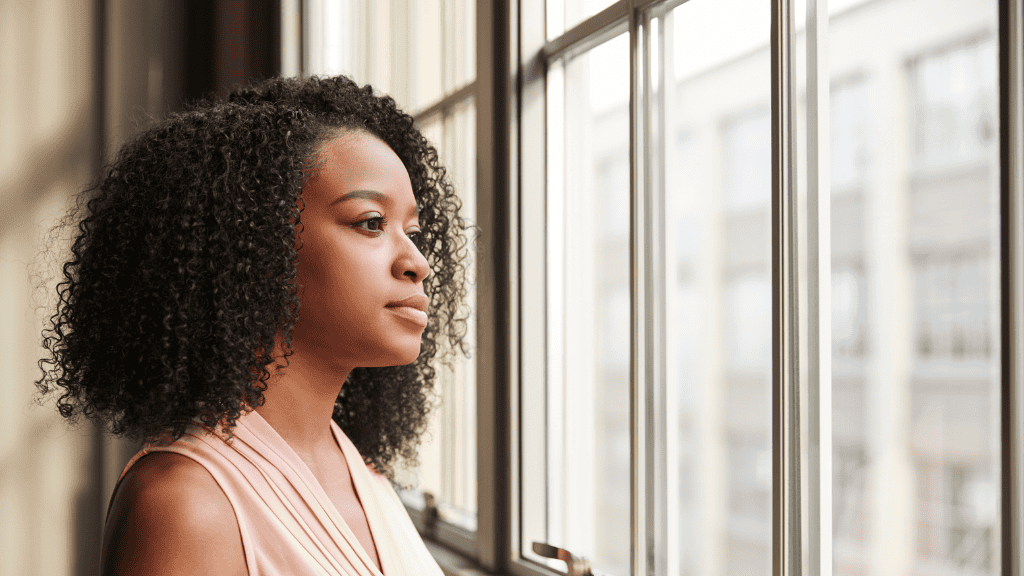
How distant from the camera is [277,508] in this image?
33.8 inches

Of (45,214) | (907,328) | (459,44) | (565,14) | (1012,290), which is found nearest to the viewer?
(1012,290)

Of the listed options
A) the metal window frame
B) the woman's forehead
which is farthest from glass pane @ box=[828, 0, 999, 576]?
the woman's forehead

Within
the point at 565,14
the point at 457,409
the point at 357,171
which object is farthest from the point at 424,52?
the point at 357,171

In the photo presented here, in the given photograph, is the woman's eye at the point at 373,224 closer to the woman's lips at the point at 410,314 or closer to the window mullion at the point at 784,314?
the woman's lips at the point at 410,314

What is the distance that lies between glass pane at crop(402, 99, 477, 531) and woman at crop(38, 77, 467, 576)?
98 centimetres

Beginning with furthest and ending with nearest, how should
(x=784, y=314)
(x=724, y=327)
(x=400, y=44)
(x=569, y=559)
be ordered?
(x=724, y=327) → (x=400, y=44) → (x=569, y=559) → (x=784, y=314)

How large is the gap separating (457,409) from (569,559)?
79 cm

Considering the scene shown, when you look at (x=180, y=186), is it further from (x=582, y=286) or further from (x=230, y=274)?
(x=582, y=286)

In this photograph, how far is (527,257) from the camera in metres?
1.65

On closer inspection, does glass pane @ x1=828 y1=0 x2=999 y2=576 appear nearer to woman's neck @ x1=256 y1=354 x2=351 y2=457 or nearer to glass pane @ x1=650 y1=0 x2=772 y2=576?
glass pane @ x1=650 y1=0 x2=772 y2=576

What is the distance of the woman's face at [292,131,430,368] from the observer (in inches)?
35.3

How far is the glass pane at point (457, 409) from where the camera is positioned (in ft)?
6.55

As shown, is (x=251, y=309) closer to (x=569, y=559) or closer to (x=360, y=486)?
(x=360, y=486)

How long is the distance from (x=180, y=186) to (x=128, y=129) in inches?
93.2
